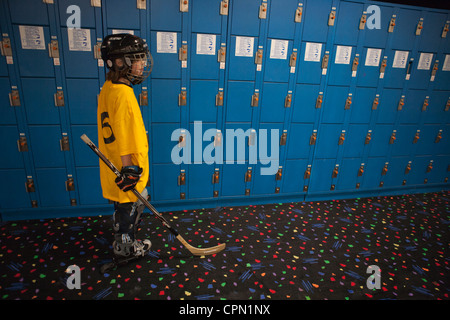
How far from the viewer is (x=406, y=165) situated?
4.33 meters

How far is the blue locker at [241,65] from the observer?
319cm

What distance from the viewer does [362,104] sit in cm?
382

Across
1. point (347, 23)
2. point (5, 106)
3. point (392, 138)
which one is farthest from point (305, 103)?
point (5, 106)

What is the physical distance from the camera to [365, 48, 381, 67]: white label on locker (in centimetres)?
364

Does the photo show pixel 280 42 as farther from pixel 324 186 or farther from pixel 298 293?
pixel 298 293

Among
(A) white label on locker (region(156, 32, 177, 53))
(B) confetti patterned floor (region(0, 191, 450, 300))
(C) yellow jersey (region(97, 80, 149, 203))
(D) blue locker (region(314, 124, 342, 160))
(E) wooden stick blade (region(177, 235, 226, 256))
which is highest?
(A) white label on locker (region(156, 32, 177, 53))

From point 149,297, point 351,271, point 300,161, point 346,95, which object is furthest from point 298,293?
point 346,95

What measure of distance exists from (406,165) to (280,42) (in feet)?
9.64

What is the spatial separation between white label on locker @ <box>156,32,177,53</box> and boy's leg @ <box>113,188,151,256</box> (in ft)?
5.36

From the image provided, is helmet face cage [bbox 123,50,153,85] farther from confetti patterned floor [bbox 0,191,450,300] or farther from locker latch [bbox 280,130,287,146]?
locker latch [bbox 280,130,287,146]

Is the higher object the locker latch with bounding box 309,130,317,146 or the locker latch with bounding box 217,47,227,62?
the locker latch with bounding box 217,47,227,62

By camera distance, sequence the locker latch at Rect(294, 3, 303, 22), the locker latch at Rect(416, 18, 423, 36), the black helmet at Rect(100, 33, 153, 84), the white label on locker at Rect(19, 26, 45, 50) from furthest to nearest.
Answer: the locker latch at Rect(416, 18, 423, 36)
the locker latch at Rect(294, 3, 303, 22)
the white label on locker at Rect(19, 26, 45, 50)
the black helmet at Rect(100, 33, 153, 84)

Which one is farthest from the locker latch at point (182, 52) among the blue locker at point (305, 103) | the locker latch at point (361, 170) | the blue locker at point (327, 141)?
the locker latch at point (361, 170)

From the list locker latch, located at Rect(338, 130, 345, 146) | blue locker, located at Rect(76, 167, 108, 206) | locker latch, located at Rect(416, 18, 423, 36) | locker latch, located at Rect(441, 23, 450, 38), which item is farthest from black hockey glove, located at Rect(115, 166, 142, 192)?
locker latch, located at Rect(441, 23, 450, 38)
